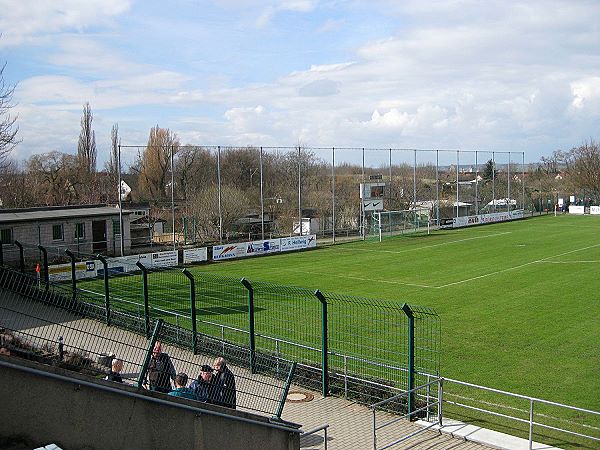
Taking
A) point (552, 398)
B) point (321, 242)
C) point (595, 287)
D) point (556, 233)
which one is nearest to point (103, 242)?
point (321, 242)

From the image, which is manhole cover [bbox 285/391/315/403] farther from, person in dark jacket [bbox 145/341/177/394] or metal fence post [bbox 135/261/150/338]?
metal fence post [bbox 135/261/150/338]

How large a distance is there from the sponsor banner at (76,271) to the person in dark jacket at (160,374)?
996 inches

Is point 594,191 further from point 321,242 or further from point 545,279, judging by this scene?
point 545,279

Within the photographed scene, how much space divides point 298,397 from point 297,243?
3846cm

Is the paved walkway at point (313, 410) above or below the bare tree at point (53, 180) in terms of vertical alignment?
below

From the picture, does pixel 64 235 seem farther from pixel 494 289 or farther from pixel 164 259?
pixel 494 289

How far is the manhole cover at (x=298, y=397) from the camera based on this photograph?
1435 centimetres

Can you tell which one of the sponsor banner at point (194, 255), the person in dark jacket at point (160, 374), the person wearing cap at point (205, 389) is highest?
the person in dark jacket at point (160, 374)

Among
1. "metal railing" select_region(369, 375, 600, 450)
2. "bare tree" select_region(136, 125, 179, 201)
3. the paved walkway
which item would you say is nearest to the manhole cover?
the paved walkway

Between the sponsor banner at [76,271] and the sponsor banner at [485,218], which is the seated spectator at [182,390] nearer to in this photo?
the sponsor banner at [76,271]

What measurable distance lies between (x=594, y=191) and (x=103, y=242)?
8709cm

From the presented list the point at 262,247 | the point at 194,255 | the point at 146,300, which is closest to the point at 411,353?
the point at 146,300

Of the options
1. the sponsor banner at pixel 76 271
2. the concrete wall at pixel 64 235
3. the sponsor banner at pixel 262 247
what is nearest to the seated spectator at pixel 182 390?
the sponsor banner at pixel 76 271

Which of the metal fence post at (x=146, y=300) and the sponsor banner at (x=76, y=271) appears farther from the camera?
the sponsor banner at (x=76, y=271)
